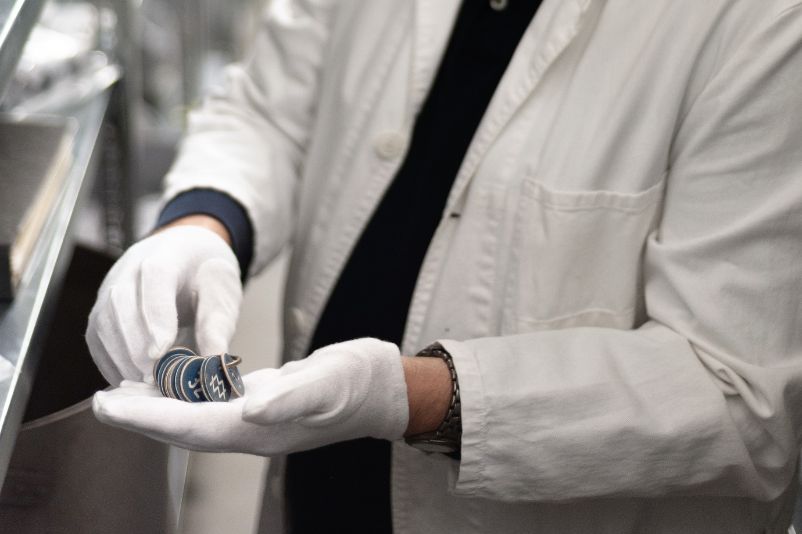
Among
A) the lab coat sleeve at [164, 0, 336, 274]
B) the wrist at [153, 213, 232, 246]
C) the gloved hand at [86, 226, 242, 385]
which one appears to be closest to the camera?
the gloved hand at [86, 226, 242, 385]

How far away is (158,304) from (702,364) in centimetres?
62

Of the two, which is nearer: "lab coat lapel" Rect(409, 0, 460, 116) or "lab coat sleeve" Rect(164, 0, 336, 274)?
"lab coat lapel" Rect(409, 0, 460, 116)

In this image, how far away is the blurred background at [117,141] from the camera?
1.02 meters

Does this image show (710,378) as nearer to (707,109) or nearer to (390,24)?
(707,109)

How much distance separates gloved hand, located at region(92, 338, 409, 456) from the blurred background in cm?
15

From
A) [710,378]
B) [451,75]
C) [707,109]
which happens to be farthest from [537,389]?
[451,75]

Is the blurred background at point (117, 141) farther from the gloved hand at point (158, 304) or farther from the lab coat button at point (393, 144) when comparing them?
the lab coat button at point (393, 144)

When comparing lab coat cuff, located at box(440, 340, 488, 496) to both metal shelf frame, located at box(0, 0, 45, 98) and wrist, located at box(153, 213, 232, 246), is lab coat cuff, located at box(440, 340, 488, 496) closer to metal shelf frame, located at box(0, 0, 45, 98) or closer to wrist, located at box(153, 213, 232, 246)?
wrist, located at box(153, 213, 232, 246)

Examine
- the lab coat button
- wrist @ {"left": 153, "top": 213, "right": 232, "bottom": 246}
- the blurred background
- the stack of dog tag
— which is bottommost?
the blurred background

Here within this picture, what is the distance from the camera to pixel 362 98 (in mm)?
1296

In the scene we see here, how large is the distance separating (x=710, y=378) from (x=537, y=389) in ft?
0.66

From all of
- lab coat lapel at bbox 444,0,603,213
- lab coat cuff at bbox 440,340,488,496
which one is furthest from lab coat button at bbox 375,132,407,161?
lab coat cuff at bbox 440,340,488,496

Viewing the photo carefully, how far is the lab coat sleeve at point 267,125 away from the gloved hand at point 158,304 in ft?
0.75

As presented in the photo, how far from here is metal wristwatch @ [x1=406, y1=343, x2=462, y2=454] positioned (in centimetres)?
97
